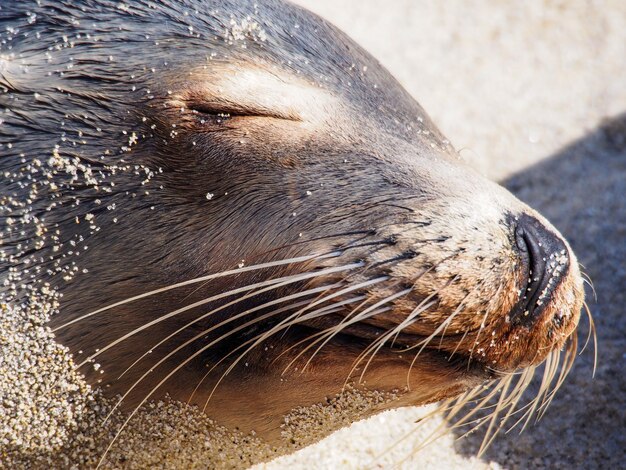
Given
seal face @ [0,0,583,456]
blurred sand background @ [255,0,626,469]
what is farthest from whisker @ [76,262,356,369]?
blurred sand background @ [255,0,626,469]

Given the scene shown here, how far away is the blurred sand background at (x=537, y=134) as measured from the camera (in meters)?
3.23

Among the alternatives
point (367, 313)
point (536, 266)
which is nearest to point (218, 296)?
point (367, 313)

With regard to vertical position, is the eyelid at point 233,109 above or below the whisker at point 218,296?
above

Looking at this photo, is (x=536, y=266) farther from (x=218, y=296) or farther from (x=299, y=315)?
(x=218, y=296)

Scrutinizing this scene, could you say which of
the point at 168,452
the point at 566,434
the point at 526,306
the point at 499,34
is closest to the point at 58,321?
the point at 168,452

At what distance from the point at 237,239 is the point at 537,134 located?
3723 mm

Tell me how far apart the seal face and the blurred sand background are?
951 mm

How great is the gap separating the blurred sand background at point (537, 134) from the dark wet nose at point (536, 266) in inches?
40.8

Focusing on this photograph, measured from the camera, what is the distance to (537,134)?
5359 millimetres

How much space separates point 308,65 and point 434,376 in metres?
0.97

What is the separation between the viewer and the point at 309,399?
2.25 m

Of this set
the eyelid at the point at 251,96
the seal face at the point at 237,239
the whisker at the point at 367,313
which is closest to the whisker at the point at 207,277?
the seal face at the point at 237,239

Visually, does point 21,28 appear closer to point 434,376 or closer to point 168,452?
point 168,452

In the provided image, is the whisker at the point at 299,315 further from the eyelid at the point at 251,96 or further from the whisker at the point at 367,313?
the eyelid at the point at 251,96
